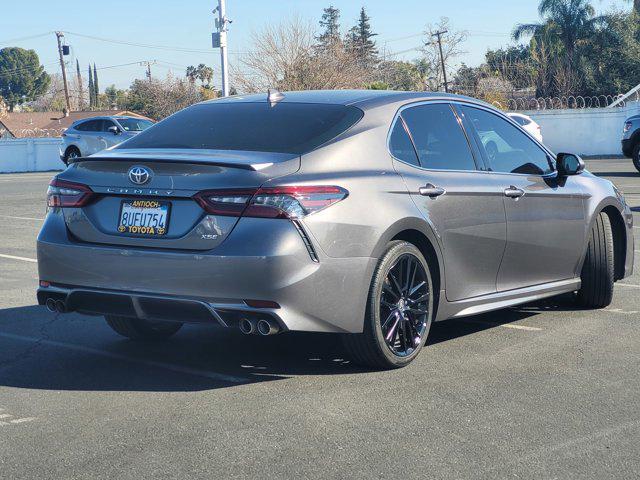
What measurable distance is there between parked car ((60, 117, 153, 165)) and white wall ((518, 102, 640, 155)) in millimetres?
14678

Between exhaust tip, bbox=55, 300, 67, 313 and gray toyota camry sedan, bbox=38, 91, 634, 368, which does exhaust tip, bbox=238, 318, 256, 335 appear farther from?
exhaust tip, bbox=55, 300, 67, 313

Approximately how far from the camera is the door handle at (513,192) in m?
6.69

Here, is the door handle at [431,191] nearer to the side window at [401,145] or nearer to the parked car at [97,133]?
the side window at [401,145]

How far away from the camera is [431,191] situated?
6.00 metres

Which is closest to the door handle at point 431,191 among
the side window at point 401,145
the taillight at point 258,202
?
the side window at point 401,145

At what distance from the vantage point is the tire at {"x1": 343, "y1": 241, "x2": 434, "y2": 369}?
5.58m

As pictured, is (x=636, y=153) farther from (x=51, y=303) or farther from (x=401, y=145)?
(x=51, y=303)

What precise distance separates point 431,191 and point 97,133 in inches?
1135

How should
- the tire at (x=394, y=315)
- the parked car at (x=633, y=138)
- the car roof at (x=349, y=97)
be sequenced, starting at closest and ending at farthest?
the tire at (x=394, y=315), the car roof at (x=349, y=97), the parked car at (x=633, y=138)

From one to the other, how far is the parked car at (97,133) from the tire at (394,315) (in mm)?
27516

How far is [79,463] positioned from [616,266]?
4971 millimetres

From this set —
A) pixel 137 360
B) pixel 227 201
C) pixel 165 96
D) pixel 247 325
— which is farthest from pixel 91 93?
pixel 247 325

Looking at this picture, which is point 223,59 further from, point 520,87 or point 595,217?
point 520,87

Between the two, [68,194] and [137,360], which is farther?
[137,360]
